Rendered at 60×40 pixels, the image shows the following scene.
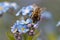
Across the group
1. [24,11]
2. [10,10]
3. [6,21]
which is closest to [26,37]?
[24,11]

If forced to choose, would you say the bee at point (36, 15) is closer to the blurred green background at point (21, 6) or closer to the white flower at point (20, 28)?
the white flower at point (20, 28)

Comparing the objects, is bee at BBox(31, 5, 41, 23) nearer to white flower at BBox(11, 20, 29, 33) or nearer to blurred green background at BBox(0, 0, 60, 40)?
white flower at BBox(11, 20, 29, 33)

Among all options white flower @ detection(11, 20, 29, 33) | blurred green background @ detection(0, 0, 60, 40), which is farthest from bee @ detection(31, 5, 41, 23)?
blurred green background @ detection(0, 0, 60, 40)

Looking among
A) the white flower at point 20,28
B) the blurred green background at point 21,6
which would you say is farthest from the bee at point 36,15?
the blurred green background at point 21,6

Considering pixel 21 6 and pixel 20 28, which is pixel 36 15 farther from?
pixel 21 6

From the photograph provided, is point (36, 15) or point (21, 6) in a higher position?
point (21, 6)

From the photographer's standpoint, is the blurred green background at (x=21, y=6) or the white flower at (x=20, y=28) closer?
the white flower at (x=20, y=28)

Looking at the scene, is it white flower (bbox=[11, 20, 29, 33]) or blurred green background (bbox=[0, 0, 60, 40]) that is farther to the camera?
blurred green background (bbox=[0, 0, 60, 40])

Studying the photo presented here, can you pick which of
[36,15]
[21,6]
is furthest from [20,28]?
[21,6]

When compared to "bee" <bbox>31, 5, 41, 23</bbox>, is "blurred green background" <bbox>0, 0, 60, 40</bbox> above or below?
above

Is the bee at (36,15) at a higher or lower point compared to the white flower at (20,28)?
higher

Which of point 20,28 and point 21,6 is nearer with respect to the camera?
point 20,28
